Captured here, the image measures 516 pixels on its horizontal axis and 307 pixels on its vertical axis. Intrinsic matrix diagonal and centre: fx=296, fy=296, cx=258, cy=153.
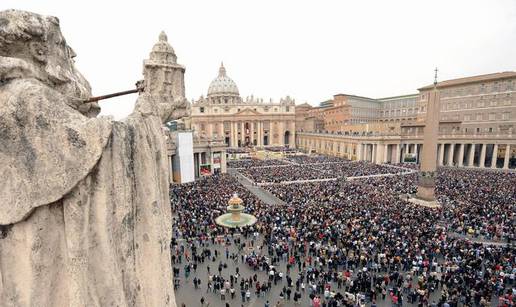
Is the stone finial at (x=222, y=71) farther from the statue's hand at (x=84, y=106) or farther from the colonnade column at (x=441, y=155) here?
the statue's hand at (x=84, y=106)

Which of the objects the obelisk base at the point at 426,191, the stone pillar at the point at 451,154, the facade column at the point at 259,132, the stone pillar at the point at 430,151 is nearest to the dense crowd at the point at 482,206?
the obelisk base at the point at 426,191

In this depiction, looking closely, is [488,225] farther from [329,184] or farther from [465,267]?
[329,184]

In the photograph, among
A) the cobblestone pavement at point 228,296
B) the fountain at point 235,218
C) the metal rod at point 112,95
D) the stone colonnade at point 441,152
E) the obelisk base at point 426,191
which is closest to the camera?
the metal rod at point 112,95

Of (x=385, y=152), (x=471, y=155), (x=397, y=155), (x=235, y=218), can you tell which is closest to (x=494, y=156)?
(x=471, y=155)

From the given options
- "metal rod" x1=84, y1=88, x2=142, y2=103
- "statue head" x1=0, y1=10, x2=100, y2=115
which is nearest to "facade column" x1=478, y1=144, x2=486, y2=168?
"metal rod" x1=84, y1=88, x2=142, y2=103

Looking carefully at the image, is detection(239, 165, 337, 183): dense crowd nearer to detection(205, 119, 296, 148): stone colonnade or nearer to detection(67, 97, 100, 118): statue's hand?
detection(67, 97, 100, 118): statue's hand

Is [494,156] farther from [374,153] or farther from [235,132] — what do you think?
[235,132]
